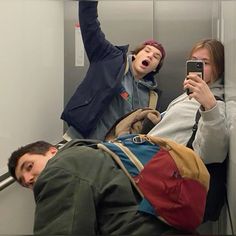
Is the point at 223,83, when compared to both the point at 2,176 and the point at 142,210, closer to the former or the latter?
the point at 142,210

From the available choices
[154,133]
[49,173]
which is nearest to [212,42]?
[154,133]

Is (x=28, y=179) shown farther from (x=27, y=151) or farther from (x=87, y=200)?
(x=87, y=200)

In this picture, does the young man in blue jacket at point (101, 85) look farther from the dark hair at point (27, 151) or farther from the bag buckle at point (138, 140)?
the bag buckle at point (138, 140)

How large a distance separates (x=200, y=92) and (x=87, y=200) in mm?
564

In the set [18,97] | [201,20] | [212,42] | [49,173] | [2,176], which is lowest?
[2,176]

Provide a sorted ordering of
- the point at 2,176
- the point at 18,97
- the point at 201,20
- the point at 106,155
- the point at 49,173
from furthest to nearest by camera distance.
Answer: the point at 201,20, the point at 18,97, the point at 2,176, the point at 106,155, the point at 49,173

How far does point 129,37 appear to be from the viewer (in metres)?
2.71

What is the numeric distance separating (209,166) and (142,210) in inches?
22.1

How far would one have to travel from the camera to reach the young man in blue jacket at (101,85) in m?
2.13

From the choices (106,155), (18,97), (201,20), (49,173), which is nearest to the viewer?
(49,173)

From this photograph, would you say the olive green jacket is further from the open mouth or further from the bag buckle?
the open mouth

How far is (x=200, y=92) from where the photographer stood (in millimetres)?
1345

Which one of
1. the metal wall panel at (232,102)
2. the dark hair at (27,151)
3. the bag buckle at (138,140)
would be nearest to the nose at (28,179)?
the dark hair at (27,151)

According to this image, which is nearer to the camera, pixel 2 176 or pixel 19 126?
pixel 2 176
